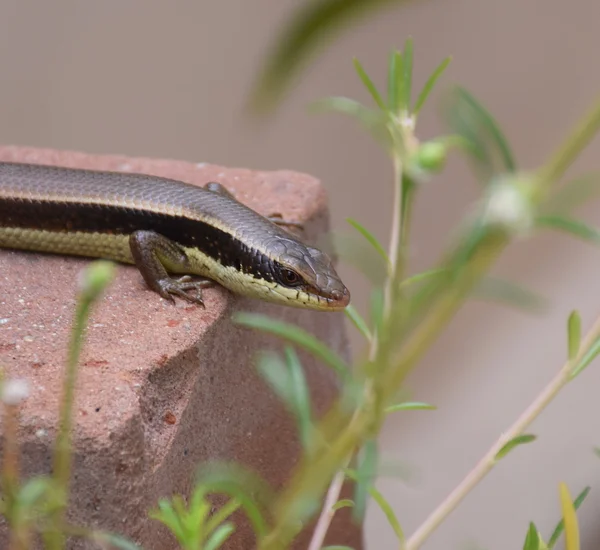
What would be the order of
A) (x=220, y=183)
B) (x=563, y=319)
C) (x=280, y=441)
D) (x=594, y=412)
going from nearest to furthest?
(x=280, y=441) < (x=220, y=183) < (x=594, y=412) < (x=563, y=319)

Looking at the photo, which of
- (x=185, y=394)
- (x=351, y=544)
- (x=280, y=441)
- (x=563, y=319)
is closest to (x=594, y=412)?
(x=563, y=319)

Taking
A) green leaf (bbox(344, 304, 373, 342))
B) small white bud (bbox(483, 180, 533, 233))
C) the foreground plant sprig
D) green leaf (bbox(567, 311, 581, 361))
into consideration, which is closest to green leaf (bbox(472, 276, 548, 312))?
the foreground plant sprig

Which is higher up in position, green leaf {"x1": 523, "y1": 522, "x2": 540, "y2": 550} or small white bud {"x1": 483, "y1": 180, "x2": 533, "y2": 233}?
small white bud {"x1": 483, "y1": 180, "x2": 533, "y2": 233}

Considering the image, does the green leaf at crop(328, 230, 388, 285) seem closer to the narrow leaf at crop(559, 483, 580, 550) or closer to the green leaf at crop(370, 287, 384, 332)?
the green leaf at crop(370, 287, 384, 332)

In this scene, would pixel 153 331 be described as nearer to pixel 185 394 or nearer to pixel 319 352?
pixel 185 394

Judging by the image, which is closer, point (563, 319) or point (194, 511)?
point (194, 511)
